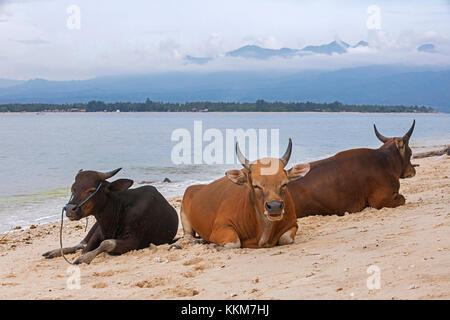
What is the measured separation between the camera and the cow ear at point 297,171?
811 cm

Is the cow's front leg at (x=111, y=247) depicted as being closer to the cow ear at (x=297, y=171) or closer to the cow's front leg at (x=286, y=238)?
the cow's front leg at (x=286, y=238)

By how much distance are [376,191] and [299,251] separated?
11.5 feet

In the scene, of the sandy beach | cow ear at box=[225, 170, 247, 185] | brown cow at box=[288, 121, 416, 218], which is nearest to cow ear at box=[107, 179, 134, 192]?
the sandy beach

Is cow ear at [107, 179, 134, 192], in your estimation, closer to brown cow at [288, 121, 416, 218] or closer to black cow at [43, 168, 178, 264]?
black cow at [43, 168, 178, 264]

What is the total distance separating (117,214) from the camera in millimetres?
9039

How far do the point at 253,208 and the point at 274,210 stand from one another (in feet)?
2.45

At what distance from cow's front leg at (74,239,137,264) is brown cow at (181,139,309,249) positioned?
3.34 feet

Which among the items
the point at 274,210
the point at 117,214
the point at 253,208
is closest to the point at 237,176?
Result: the point at 253,208

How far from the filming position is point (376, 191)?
427 inches

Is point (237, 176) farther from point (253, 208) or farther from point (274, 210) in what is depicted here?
point (274, 210)

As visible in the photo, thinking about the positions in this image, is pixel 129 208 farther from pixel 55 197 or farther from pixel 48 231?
pixel 55 197

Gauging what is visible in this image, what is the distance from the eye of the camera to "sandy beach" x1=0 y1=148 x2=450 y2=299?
586 centimetres

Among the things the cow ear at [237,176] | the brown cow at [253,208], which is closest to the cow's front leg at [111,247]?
the brown cow at [253,208]

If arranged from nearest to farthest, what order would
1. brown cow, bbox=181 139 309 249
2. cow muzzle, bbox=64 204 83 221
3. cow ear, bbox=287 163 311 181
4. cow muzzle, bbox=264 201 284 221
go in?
cow muzzle, bbox=264 201 284 221
brown cow, bbox=181 139 309 249
cow ear, bbox=287 163 311 181
cow muzzle, bbox=64 204 83 221
